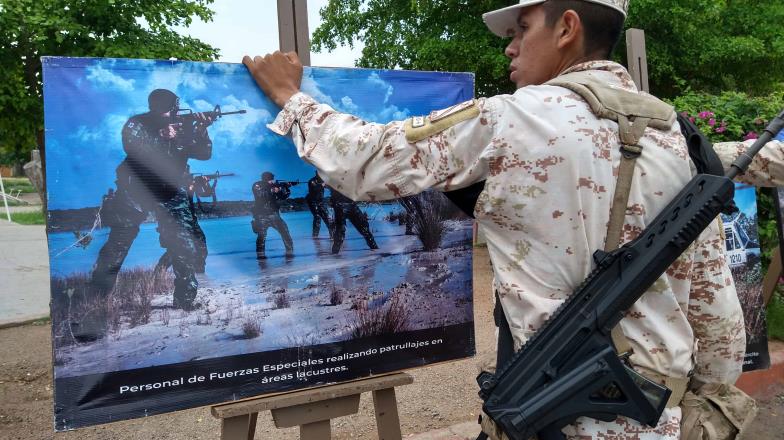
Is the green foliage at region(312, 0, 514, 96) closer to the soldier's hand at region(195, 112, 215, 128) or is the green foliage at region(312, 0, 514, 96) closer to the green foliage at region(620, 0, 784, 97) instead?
the green foliage at region(620, 0, 784, 97)

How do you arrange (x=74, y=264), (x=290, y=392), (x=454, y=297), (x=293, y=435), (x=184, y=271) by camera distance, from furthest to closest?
(x=293, y=435) < (x=454, y=297) < (x=290, y=392) < (x=184, y=271) < (x=74, y=264)

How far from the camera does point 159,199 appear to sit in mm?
1875

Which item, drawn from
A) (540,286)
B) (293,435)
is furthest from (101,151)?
(293,435)

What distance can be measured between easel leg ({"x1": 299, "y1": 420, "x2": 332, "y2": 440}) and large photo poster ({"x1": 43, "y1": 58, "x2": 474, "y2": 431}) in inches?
6.6

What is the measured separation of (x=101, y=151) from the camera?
1.80 meters

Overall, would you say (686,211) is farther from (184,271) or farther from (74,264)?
(74,264)

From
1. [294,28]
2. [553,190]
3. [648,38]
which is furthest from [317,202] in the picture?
[648,38]

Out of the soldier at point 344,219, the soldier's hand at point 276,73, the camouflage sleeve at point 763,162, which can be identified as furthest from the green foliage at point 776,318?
the soldier's hand at point 276,73

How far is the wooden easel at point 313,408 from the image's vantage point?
1.96 meters

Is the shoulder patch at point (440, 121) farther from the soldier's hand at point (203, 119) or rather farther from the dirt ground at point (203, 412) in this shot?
the dirt ground at point (203, 412)

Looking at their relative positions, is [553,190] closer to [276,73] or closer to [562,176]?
[562,176]

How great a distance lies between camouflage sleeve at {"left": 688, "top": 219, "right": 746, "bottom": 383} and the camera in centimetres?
154

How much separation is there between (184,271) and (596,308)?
1259 mm

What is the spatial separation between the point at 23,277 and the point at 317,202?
296 inches
